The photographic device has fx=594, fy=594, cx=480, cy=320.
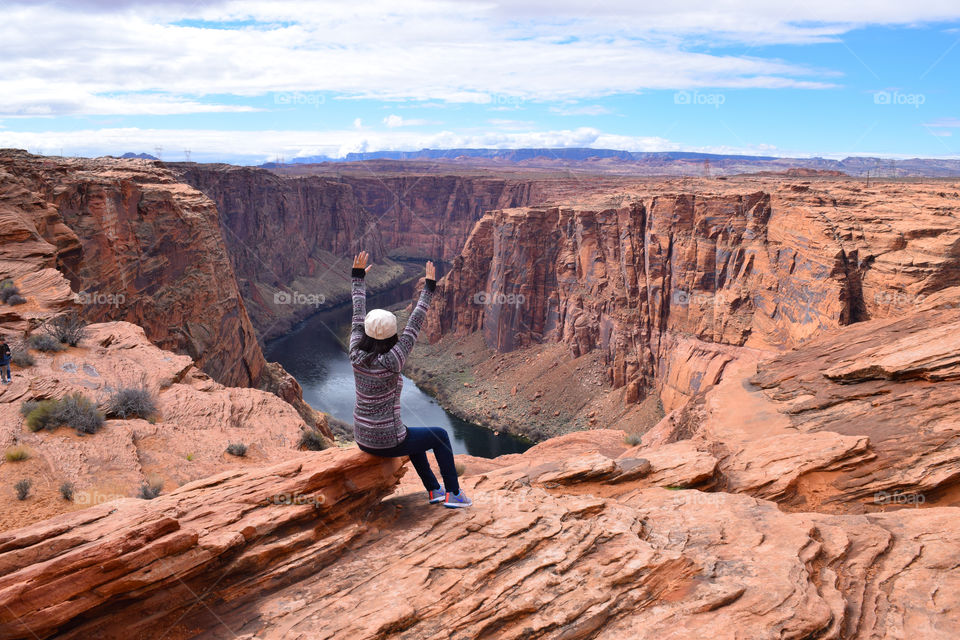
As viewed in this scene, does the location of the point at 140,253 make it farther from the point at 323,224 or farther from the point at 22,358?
the point at 323,224

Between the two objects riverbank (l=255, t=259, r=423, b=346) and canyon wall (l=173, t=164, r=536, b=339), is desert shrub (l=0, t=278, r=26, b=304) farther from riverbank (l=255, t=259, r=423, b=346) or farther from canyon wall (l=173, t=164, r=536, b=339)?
canyon wall (l=173, t=164, r=536, b=339)

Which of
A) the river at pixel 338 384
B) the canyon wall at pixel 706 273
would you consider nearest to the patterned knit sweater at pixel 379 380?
the river at pixel 338 384

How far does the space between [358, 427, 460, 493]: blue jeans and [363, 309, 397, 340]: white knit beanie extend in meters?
1.38

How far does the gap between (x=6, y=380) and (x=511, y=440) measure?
40.5 m

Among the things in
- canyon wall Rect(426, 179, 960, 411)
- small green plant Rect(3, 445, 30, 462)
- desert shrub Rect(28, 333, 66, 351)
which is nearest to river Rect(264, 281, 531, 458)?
canyon wall Rect(426, 179, 960, 411)

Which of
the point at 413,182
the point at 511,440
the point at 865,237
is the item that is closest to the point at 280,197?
the point at 413,182

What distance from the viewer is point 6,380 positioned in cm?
1341

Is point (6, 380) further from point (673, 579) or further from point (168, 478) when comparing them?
point (673, 579)

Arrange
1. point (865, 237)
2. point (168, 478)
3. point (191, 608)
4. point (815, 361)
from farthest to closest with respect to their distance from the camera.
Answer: point (865, 237) → point (815, 361) → point (168, 478) → point (191, 608)

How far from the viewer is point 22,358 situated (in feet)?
47.8

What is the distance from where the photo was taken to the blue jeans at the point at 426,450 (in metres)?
7.25

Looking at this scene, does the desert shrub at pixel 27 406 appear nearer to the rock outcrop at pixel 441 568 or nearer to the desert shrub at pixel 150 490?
the desert shrub at pixel 150 490

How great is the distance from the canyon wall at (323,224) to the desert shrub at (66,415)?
75801 mm

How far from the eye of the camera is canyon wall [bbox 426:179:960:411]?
32312 millimetres
